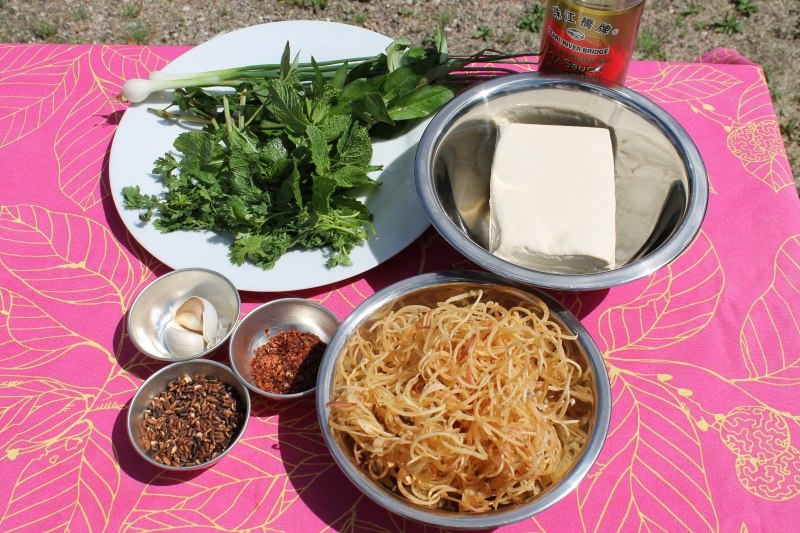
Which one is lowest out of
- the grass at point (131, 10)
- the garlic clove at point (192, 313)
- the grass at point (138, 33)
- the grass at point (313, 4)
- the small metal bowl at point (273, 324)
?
the grass at point (138, 33)

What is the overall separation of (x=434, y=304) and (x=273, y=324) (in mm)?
425

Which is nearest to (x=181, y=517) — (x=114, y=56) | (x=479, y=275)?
(x=479, y=275)

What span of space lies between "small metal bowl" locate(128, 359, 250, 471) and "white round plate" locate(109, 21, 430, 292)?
24 centimetres

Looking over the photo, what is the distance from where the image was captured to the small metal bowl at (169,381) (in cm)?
131

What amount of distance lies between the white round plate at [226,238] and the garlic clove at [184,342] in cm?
17

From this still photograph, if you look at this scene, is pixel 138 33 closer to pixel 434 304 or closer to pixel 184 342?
pixel 184 342

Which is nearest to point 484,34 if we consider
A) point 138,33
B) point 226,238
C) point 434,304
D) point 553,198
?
point 138,33

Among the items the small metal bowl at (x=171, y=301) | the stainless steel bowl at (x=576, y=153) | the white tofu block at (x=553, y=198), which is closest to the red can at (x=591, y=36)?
the stainless steel bowl at (x=576, y=153)

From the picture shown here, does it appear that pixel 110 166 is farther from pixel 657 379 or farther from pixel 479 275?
pixel 657 379

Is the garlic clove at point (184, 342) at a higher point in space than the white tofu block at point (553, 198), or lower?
lower

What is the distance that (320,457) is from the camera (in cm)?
138

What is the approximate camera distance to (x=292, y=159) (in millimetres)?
1621

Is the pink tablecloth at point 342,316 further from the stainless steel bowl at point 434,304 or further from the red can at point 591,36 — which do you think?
the red can at point 591,36

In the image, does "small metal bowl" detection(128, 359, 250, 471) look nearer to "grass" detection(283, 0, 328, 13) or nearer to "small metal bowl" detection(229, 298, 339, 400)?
"small metal bowl" detection(229, 298, 339, 400)
